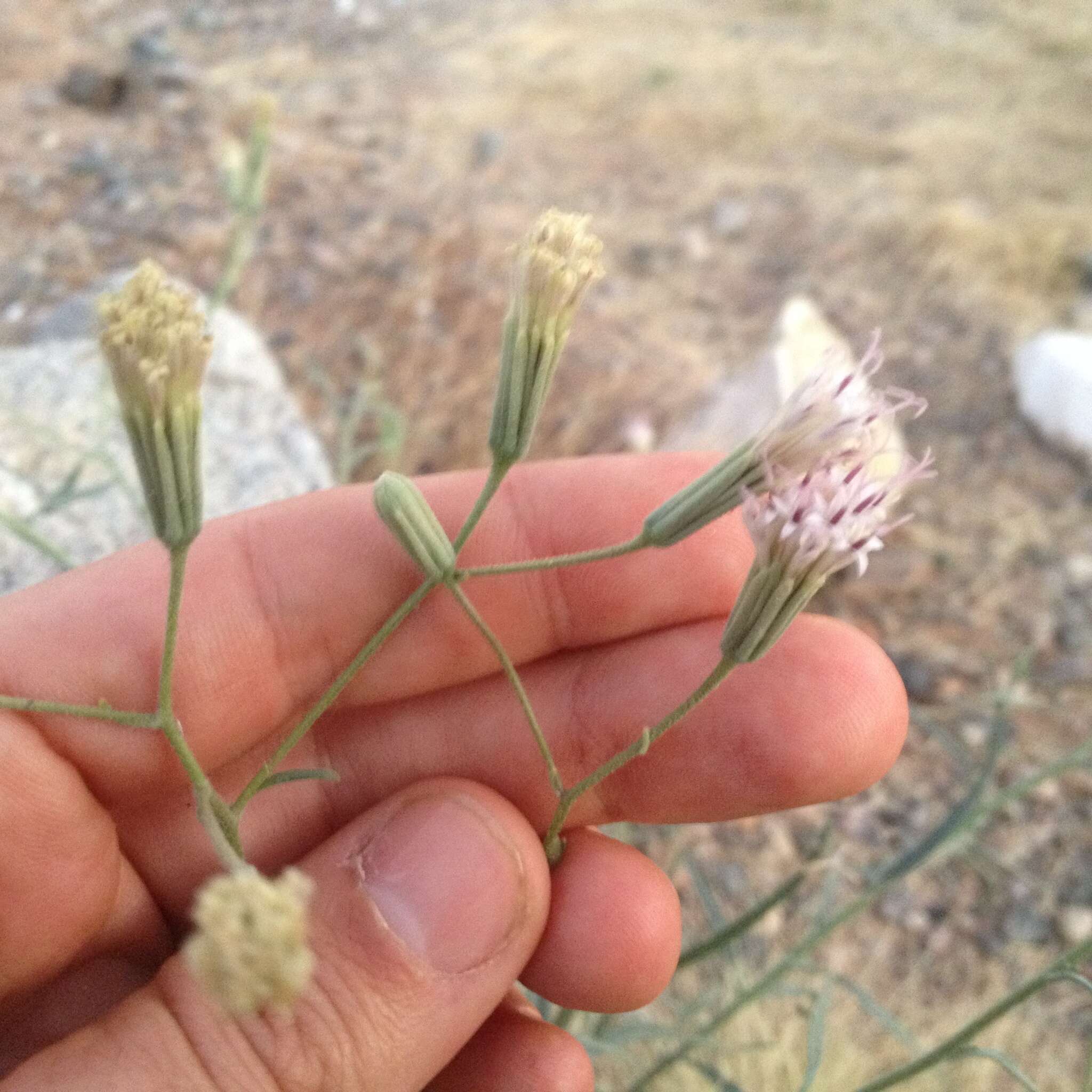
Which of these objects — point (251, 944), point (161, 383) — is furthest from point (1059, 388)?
point (251, 944)

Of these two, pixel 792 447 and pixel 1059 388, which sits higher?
pixel 792 447

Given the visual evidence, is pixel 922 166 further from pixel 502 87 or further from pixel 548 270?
pixel 548 270

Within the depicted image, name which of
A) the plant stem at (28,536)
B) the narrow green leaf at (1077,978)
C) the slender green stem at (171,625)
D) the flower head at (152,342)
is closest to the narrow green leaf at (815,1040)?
the narrow green leaf at (1077,978)

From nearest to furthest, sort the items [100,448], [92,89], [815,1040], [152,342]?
[152,342]
[815,1040]
[100,448]
[92,89]

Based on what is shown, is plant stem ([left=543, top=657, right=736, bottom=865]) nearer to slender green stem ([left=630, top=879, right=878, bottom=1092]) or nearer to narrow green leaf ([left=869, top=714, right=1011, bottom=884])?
slender green stem ([left=630, top=879, right=878, bottom=1092])

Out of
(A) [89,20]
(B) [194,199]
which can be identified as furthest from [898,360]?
(A) [89,20]

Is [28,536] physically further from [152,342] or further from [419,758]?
[152,342]

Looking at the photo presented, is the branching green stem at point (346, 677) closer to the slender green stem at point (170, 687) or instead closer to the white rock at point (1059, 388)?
the slender green stem at point (170, 687)

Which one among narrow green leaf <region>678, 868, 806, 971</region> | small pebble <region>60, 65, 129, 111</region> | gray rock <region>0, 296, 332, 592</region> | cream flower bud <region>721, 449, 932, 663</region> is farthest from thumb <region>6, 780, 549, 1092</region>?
small pebble <region>60, 65, 129, 111</region>
